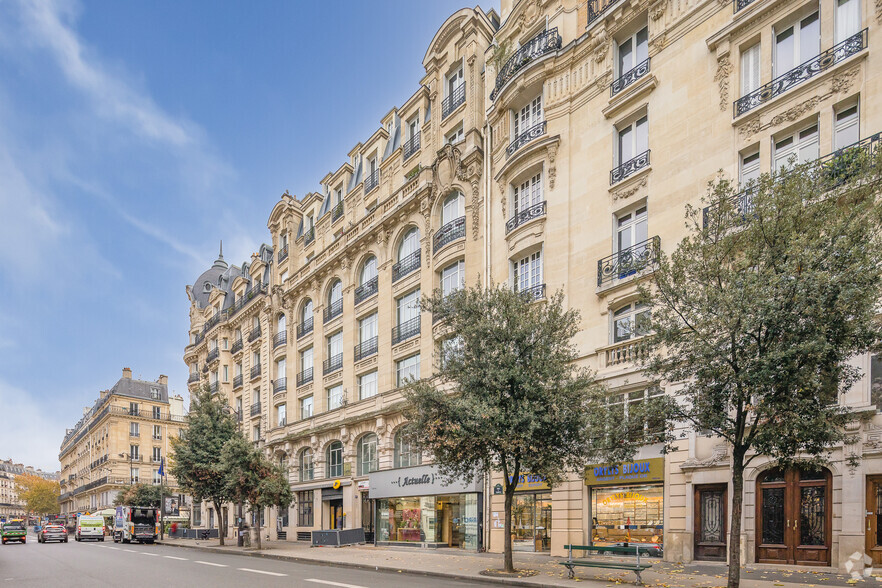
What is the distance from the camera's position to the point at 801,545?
1507 cm

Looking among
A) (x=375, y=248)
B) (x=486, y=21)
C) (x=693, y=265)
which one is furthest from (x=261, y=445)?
(x=693, y=265)

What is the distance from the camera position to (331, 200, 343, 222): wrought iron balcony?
1514 inches

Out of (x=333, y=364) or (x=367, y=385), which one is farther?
(x=333, y=364)

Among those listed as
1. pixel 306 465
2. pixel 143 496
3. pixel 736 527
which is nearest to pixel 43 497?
pixel 143 496

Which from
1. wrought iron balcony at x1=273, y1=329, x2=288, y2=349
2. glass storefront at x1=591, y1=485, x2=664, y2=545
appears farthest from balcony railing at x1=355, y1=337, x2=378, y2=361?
glass storefront at x1=591, y1=485, x2=664, y2=545

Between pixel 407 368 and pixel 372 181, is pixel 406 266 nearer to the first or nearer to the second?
pixel 407 368

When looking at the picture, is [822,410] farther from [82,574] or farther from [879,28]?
[82,574]

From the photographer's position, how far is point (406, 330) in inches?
1209

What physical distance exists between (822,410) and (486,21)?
77.1 ft

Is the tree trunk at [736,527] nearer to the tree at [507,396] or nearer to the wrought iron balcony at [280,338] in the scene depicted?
the tree at [507,396]

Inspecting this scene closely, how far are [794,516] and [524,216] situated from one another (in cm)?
1324

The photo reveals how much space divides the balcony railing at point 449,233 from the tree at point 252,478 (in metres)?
12.9

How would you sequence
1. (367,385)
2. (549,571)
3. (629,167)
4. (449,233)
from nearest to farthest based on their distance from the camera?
(549,571) < (629,167) < (449,233) < (367,385)

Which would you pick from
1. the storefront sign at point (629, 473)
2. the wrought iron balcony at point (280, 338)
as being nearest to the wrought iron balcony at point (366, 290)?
the wrought iron balcony at point (280, 338)
